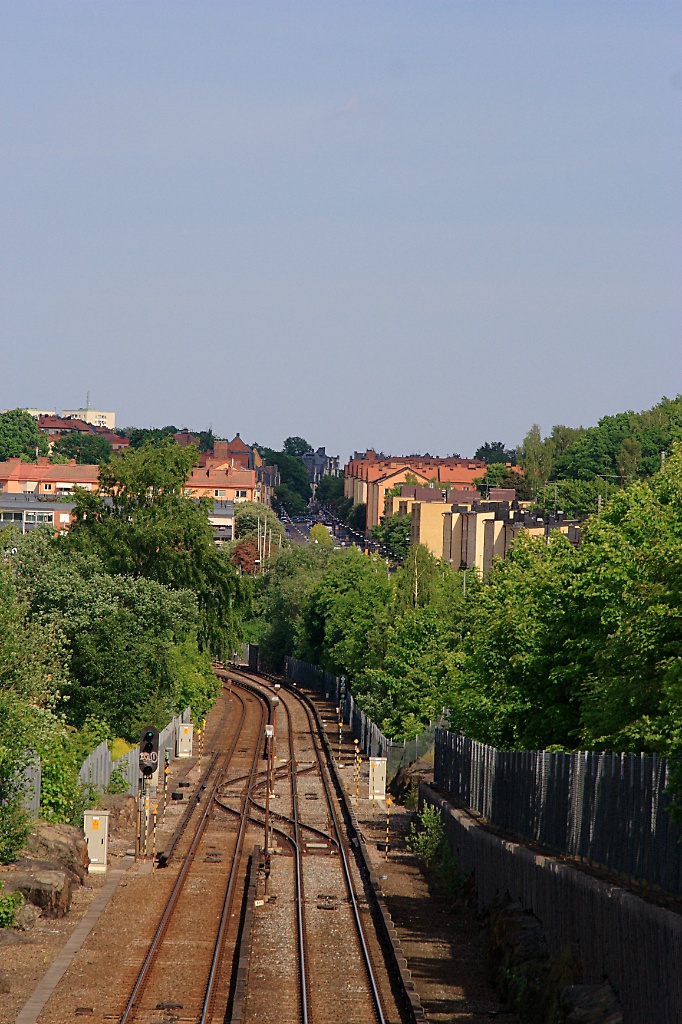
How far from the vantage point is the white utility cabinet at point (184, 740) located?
56312 millimetres

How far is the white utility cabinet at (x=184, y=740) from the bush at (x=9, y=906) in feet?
102

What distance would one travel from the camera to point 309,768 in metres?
53.6

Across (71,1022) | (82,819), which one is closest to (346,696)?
(82,819)

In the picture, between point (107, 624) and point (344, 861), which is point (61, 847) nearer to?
point (344, 861)

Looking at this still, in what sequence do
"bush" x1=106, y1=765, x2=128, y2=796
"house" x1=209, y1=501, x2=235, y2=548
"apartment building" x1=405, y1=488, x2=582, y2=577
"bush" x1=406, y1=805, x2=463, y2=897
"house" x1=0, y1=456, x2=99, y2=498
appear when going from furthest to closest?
"house" x1=0, y1=456, x2=99, y2=498 → "house" x1=209, y1=501, x2=235, y2=548 → "apartment building" x1=405, y1=488, x2=582, y2=577 → "bush" x1=106, y1=765, x2=128, y2=796 → "bush" x1=406, y1=805, x2=463, y2=897

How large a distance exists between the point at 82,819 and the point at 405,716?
21807mm

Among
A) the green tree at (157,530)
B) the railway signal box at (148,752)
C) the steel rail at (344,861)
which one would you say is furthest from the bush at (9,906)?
the green tree at (157,530)

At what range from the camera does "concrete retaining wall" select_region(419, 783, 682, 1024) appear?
585 inches

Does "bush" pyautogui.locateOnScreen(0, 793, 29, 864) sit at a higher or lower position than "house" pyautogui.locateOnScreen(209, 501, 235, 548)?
lower

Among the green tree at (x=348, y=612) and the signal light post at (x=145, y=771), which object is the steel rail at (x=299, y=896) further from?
the green tree at (x=348, y=612)

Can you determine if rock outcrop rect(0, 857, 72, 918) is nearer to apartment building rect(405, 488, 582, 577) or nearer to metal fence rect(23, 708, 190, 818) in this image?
metal fence rect(23, 708, 190, 818)

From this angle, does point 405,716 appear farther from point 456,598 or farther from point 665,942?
point 665,942

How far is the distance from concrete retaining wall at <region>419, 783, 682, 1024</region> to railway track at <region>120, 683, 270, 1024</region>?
529 cm

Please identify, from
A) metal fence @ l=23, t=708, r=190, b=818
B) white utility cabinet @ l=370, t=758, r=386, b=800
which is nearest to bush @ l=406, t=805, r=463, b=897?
white utility cabinet @ l=370, t=758, r=386, b=800
